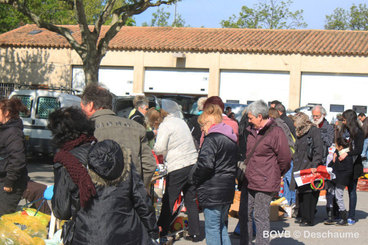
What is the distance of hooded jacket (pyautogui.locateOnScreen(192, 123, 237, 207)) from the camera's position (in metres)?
5.33

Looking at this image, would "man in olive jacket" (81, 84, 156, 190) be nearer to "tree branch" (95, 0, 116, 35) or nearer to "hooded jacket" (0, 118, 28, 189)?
"hooded jacket" (0, 118, 28, 189)

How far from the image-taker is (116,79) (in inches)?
1125

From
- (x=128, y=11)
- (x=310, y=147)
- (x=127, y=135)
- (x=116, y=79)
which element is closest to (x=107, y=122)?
(x=127, y=135)

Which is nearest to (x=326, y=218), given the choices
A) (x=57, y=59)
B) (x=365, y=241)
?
(x=365, y=241)

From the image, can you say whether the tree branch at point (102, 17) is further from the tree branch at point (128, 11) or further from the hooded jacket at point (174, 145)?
the hooded jacket at point (174, 145)

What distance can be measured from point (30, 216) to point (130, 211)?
2.75m

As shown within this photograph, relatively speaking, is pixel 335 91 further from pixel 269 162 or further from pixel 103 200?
pixel 103 200

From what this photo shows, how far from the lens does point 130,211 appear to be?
346cm

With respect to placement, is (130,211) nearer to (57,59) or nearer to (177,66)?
(177,66)

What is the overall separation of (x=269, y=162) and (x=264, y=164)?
0.06 m

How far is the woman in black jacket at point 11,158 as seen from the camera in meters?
5.36

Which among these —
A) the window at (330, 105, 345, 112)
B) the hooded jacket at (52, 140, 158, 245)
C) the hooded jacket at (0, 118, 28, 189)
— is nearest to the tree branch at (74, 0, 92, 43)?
the hooded jacket at (0, 118, 28, 189)

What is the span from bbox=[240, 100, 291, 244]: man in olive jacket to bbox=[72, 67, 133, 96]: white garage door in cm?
2258

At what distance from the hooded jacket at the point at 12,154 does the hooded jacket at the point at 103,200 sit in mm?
2146
